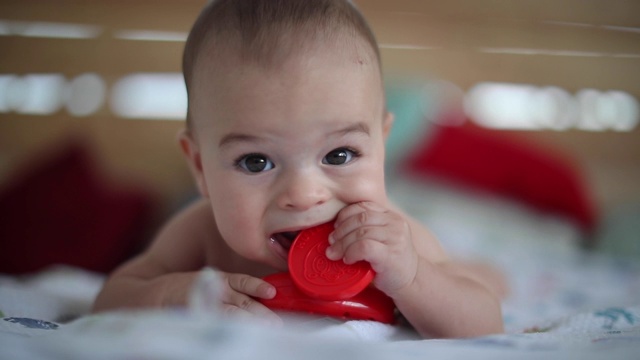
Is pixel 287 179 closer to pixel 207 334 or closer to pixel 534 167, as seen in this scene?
pixel 207 334

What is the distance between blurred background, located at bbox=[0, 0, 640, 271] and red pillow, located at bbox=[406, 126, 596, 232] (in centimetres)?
2

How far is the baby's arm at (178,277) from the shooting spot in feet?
2.27

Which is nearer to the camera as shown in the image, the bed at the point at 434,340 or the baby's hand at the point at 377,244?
the bed at the point at 434,340

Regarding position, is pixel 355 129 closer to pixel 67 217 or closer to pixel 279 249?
pixel 279 249

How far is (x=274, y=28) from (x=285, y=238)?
0.84 ft

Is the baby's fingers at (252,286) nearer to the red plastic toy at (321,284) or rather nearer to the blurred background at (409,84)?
the red plastic toy at (321,284)

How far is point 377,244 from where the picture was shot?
66cm

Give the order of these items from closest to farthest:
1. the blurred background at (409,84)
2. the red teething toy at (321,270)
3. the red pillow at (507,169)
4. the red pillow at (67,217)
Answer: the red teething toy at (321,270) < the red pillow at (67,217) < the red pillow at (507,169) < the blurred background at (409,84)

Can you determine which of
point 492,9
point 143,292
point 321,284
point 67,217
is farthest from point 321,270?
point 492,9

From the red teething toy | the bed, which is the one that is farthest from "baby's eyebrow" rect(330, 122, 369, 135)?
the bed

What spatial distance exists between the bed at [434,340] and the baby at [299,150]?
0.07 m

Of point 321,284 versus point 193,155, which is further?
point 193,155

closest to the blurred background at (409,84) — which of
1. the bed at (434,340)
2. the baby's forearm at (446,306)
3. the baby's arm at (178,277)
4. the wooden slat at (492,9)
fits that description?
the wooden slat at (492,9)

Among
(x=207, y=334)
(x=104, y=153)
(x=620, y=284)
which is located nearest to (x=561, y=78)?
(x=620, y=284)
